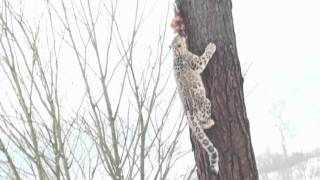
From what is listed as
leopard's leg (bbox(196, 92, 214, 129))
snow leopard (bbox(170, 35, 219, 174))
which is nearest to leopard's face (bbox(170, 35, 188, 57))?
snow leopard (bbox(170, 35, 219, 174))

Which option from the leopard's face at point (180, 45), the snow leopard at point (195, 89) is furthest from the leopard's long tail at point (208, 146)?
the leopard's face at point (180, 45)

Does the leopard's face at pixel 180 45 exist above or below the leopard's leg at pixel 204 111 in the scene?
above

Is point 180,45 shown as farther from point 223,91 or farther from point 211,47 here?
point 223,91

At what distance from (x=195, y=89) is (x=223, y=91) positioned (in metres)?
0.11

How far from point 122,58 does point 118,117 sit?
0.53 meters

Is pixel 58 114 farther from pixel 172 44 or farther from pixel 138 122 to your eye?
pixel 172 44

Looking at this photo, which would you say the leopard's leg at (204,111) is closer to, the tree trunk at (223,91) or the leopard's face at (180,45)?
the tree trunk at (223,91)

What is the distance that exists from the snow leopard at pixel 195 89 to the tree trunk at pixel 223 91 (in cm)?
2

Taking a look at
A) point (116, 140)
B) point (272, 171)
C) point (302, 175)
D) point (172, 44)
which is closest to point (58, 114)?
point (116, 140)

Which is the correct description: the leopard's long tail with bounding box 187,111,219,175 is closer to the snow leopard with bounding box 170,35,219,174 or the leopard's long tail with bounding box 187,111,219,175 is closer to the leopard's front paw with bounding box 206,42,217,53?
the snow leopard with bounding box 170,35,219,174

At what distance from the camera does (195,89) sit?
203 centimetres

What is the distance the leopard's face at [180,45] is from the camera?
206 cm

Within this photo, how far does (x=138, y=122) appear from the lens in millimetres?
3686

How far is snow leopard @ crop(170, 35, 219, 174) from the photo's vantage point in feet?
6.55
